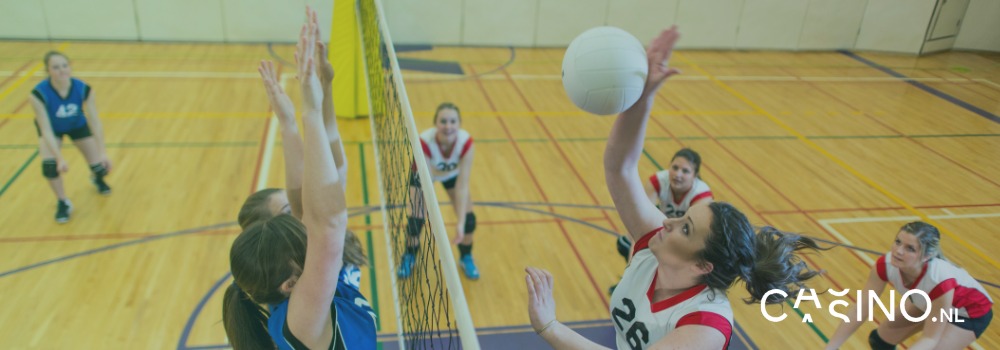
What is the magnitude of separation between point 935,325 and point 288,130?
428cm

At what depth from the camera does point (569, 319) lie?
16.8 feet

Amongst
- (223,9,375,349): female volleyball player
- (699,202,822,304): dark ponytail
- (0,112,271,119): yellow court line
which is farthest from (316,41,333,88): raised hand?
(0,112,271,119): yellow court line

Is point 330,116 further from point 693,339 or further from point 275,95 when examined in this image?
point 693,339

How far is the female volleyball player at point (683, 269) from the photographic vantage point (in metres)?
2.14

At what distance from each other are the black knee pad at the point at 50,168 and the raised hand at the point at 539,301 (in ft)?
18.6

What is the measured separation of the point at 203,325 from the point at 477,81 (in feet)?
22.9

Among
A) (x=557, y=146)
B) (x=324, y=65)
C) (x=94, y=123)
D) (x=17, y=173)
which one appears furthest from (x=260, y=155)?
(x=324, y=65)

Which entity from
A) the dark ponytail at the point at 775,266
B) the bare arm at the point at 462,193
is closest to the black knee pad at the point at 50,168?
the bare arm at the point at 462,193

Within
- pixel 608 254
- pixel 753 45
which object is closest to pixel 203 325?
pixel 608 254

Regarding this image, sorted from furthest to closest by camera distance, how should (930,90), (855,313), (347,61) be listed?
(930,90), (347,61), (855,313)

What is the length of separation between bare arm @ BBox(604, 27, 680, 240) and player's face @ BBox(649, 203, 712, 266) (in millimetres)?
151

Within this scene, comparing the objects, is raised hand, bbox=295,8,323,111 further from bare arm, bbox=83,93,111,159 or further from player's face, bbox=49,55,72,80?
bare arm, bbox=83,93,111,159

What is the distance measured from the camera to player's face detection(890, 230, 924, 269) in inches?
165

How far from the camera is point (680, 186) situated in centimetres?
487
